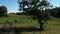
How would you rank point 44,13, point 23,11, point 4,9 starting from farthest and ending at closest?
1. point 4,9
2. point 23,11
3. point 44,13

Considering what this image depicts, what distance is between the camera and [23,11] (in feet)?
107

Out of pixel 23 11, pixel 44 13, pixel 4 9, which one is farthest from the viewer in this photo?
pixel 4 9

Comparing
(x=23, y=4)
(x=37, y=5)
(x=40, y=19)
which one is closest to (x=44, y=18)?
(x=40, y=19)

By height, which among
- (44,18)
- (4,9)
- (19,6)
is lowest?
(4,9)

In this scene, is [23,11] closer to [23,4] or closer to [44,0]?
[23,4]

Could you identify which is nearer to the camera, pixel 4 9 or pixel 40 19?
pixel 40 19

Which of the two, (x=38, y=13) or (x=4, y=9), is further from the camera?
(x=4, y=9)

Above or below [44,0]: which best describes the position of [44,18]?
below

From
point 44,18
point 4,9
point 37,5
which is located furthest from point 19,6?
point 4,9

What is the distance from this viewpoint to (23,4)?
32406 millimetres

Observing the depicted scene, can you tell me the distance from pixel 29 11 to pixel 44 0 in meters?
3.64

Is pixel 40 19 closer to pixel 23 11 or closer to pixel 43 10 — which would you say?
pixel 43 10

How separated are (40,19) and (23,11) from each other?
399 cm

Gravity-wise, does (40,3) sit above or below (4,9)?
above
